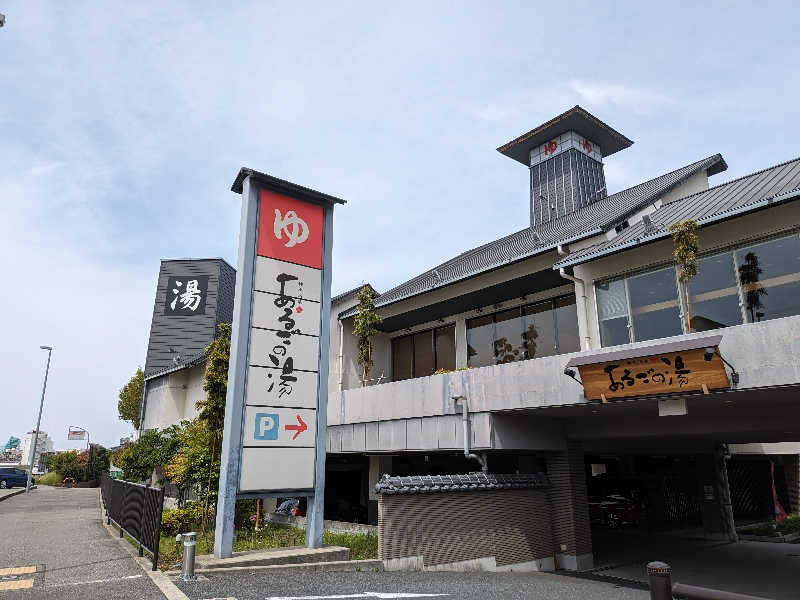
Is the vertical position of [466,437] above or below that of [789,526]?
above

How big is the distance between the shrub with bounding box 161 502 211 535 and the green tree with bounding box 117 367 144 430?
38166 millimetres

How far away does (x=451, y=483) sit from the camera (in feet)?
47.8

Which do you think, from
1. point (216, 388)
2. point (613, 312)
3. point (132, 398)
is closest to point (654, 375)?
point (613, 312)

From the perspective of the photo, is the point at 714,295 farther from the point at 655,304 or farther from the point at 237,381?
the point at 237,381

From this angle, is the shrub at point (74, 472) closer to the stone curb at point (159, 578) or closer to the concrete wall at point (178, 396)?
the concrete wall at point (178, 396)

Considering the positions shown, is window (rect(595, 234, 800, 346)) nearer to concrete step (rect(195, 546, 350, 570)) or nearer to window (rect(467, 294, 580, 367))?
window (rect(467, 294, 580, 367))

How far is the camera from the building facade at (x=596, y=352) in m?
12.5

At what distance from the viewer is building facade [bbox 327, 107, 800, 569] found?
12.5 m

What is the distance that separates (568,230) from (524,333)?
14.2ft

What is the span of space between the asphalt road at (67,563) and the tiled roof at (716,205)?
43.9ft

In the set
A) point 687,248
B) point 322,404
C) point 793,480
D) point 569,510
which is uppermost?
point 687,248

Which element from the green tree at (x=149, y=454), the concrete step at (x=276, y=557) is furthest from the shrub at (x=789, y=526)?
the green tree at (x=149, y=454)

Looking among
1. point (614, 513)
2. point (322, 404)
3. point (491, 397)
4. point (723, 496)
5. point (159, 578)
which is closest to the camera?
point (159, 578)

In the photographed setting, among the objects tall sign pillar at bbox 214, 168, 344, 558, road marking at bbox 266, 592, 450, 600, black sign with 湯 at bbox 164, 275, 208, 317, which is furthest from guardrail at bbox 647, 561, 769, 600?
black sign with 湯 at bbox 164, 275, 208, 317
